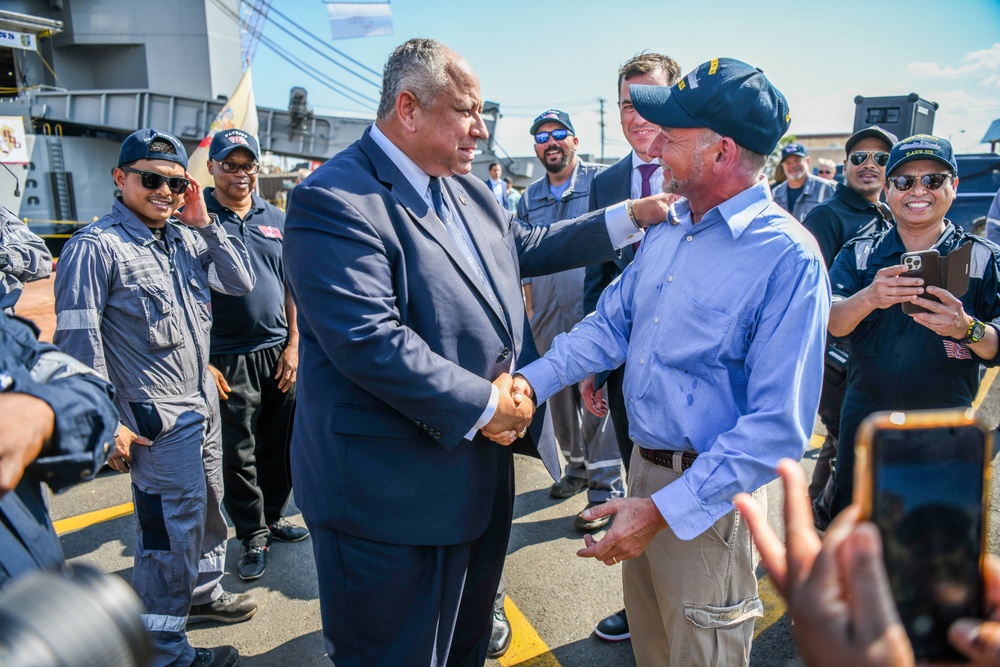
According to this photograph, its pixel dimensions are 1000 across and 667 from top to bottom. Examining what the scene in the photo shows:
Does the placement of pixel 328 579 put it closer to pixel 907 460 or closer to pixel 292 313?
pixel 907 460

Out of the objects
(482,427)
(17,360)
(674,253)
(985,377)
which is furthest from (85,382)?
(985,377)

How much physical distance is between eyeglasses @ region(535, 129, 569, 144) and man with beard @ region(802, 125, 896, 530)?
79.6 inches

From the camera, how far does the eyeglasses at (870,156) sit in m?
4.26

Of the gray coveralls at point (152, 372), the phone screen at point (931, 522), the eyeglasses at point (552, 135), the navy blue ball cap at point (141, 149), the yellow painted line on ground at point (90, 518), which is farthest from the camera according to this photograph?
A: the eyeglasses at point (552, 135)

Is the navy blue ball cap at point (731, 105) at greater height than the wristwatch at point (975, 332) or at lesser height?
greater

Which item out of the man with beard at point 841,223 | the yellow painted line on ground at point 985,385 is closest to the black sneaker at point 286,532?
the man with beard at point 841,223

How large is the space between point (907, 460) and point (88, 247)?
9.47 feet

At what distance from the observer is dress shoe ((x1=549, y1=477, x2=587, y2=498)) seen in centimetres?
436

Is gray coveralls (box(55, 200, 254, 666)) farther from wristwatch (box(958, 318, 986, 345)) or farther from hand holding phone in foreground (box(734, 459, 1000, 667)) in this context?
wristwatch (box(958, 318, 986, 345))

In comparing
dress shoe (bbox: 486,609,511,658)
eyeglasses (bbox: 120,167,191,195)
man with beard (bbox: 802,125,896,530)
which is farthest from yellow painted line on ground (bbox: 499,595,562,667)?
eyeglasses (bbox: 120,167,191,195)

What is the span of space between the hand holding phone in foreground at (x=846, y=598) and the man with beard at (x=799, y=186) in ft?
24.8

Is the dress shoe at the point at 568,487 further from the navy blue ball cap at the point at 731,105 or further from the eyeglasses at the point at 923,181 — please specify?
the navy blue ball cap at the point at 731,105

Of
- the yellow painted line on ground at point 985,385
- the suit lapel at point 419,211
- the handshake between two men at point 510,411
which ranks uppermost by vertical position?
the suit lapel at point 419,211

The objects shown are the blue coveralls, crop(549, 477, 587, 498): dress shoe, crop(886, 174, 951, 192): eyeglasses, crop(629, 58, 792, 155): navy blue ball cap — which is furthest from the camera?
crop(549, 477, 587, 498): dress shoe
